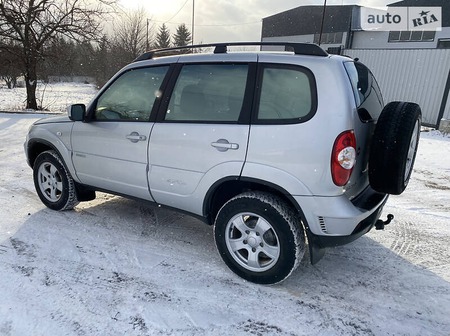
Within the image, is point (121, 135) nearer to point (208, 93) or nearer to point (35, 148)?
point (208, 93)

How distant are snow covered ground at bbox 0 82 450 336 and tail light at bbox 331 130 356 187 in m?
1.02

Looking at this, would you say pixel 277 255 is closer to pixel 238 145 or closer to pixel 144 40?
pixel 238 145

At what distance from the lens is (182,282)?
280 cm

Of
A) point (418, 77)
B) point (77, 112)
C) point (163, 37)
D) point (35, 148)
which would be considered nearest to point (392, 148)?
point (77, 112)

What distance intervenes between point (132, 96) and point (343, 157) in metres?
2.13

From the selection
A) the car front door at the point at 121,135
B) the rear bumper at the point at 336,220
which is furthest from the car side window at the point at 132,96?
the rear bumper at the point at 336,220

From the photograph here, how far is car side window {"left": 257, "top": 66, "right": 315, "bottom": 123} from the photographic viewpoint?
2.45 meters

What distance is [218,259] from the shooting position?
318cm

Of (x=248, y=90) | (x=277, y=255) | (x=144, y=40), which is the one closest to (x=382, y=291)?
(x=277, y=255)

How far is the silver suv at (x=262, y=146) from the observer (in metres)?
2.41

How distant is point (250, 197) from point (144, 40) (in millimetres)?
40507

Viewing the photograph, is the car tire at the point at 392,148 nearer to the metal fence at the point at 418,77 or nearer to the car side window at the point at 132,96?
the car side window at the point at 132,96

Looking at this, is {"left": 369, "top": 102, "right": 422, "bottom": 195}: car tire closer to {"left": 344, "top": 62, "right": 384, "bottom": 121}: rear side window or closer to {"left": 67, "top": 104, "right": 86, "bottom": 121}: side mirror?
{"left": 344, "top": 62, "right": 384, "bottom": 121}: rear side window

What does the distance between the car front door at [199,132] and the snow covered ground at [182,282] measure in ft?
2.05
